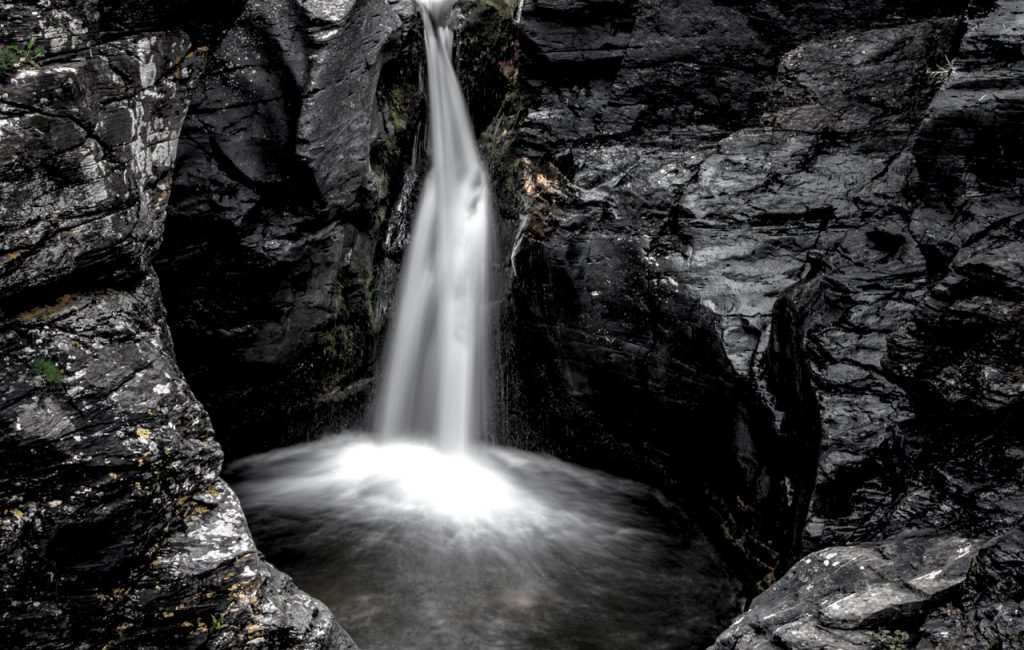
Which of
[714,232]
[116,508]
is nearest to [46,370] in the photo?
[116,508]

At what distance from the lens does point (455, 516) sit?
25.8ft

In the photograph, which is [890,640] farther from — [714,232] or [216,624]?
[714,232]

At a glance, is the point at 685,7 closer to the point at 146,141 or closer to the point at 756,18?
the point at 756,18

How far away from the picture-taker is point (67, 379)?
490cm

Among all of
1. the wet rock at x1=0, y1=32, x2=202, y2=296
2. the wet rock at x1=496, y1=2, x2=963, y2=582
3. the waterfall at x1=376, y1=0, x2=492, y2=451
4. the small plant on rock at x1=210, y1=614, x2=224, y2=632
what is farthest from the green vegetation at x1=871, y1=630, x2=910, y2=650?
the waterfall at x1=376, y1=0, x2=492, y2=451

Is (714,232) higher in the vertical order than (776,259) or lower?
higher

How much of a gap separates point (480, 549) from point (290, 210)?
377cm

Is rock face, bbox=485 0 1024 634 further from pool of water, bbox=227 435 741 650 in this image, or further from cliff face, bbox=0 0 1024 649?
pool of water, bbox=227 435 741 650

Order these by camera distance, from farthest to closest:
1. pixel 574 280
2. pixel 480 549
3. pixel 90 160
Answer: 1. pixel 574 280
2. pixel 480 549
3. pixel 90 160

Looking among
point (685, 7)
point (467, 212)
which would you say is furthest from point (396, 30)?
point (685, 7)

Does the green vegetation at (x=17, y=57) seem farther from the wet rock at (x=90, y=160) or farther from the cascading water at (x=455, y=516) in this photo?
the cascading water at (x=455, y=516)

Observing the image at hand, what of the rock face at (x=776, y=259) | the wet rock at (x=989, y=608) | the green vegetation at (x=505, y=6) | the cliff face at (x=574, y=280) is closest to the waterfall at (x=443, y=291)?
the cliff face at (x=574, y=280)

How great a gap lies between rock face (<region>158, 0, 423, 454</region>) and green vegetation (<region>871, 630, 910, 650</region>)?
6144mm

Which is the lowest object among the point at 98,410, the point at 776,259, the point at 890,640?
the point at 890,640
